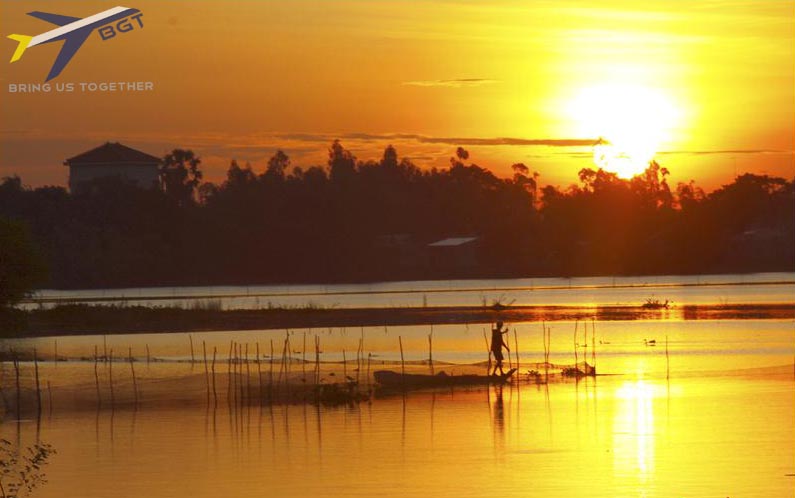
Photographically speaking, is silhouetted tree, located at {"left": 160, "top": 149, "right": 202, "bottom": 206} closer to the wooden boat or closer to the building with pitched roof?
the building with pitched roof

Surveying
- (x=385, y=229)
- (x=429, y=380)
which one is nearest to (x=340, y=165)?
(x=385, y=229)

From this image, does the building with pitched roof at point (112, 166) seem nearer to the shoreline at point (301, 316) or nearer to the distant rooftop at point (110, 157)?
the distant rooftop at point (110, 157)

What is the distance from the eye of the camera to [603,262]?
108 m

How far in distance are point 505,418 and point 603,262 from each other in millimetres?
81924

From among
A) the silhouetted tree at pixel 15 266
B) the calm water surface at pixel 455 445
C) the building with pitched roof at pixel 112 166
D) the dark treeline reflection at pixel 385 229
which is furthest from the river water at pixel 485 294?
the silhouetted tree at pixel 15 266

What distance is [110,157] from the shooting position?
106375 millimetres

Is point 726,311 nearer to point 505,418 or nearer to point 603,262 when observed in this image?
point 505,418

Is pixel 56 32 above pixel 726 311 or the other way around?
above

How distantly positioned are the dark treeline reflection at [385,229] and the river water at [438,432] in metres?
55.4

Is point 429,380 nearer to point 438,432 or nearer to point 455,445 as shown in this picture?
point 438,432

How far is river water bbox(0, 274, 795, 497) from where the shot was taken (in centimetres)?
2133

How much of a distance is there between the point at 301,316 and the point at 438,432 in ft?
98.2

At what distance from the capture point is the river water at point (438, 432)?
2133 cm

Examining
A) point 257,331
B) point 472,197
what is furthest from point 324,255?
point 257,331
